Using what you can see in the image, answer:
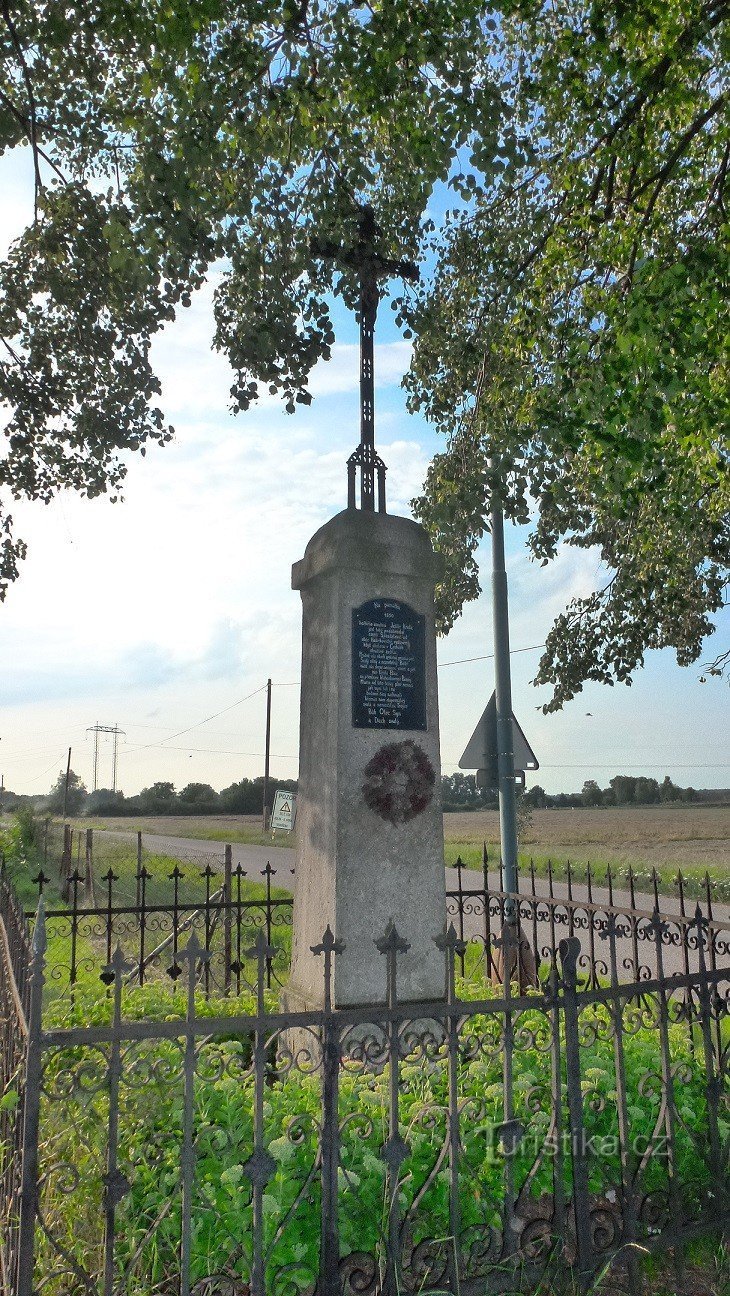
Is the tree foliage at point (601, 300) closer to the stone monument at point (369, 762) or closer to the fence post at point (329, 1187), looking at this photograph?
the stone monument at point (369, 762)

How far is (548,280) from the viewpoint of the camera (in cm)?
908

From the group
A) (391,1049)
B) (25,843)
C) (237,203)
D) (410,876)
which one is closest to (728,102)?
(237,203)

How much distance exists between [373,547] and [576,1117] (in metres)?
3.71

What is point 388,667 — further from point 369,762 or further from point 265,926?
Answer: point 265,926

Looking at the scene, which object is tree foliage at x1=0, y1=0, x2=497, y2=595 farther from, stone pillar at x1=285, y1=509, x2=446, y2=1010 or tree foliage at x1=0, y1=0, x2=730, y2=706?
stone pillar at x1=285, y1=509, x2=446, y2=1010

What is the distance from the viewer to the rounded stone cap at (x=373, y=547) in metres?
6.07

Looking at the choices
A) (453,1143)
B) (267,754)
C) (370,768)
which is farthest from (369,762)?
(267,754)

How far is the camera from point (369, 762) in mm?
5922

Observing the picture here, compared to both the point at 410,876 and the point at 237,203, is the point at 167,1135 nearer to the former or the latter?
the point at 410,876

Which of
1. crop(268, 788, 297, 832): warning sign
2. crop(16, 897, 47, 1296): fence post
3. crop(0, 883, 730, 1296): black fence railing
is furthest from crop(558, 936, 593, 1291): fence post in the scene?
crop(268, 788, 297, 832): warning sign

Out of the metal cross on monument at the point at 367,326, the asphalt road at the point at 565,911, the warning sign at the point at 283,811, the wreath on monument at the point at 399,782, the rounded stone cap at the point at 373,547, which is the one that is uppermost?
the metal cross on monument at the point at 367,326

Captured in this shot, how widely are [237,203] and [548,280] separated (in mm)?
3605

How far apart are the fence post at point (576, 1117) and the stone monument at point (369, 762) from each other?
217 cm

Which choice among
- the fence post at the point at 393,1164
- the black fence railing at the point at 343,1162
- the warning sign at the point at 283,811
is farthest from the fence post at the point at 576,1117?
the warning sign at the point at 283,811
